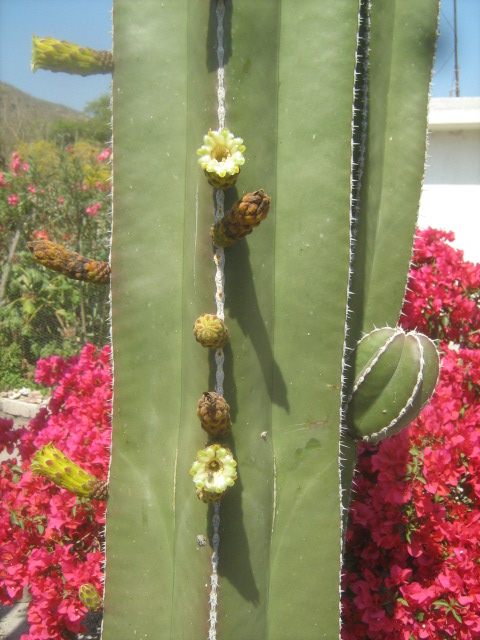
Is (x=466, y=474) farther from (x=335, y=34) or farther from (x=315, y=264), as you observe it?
(x=335, y=34)

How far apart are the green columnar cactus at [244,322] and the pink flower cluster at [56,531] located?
446 millimetres

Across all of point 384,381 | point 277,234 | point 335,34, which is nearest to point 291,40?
point 335,34

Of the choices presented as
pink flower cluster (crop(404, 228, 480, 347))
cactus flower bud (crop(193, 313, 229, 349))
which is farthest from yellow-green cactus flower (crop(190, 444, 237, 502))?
pink flower cluster (crop(404, 228, 480, 347))

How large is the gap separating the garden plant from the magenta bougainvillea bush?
1.37ft

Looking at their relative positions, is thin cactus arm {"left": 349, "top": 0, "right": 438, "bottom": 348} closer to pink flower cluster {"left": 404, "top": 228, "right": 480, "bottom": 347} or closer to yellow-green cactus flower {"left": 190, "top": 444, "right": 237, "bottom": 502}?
yellow-green cactus flower {"left": 190, "top": 444, "right": 237, "bottom": 502}

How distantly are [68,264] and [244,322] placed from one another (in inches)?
15.8

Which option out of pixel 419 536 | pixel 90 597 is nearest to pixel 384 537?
pixel 419 536

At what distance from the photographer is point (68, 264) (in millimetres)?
1176

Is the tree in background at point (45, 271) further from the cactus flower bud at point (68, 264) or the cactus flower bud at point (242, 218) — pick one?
the cactus flower bud at point (242, 218)

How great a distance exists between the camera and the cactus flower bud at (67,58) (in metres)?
1.19

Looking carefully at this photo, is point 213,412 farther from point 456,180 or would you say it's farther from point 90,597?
point 456,180

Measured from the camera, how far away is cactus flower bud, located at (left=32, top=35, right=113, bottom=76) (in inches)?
46.8

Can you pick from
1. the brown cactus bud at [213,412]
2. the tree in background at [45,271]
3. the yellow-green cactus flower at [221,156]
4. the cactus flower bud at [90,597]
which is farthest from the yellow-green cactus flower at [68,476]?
the tree in background at [45,271]

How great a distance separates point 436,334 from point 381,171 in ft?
4.14
